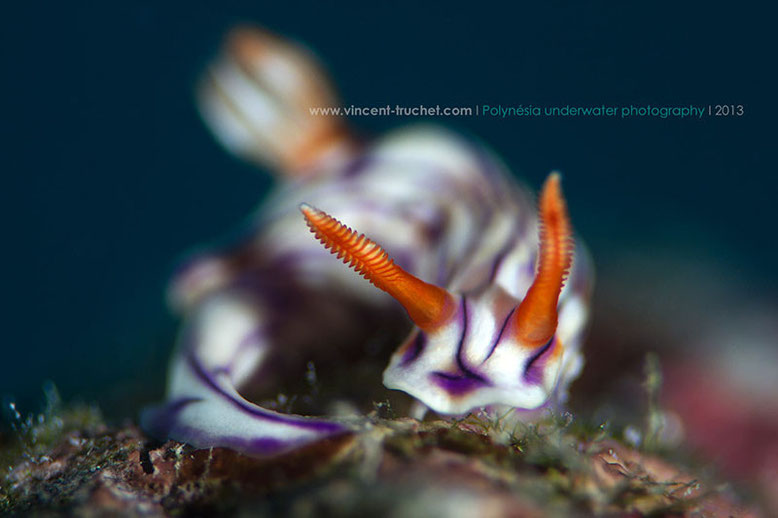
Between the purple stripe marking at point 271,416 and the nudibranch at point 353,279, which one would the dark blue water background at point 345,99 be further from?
the purple stripe marking at point 271,416

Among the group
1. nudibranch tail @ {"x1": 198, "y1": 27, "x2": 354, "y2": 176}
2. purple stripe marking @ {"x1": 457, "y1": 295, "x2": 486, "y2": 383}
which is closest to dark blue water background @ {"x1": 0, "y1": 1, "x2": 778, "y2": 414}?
nudibranch tail @ {"x1": 198, "y1": 27, "x2": 354, "y2": 176}

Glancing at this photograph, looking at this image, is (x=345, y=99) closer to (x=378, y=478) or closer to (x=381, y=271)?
(x=381, y=271)

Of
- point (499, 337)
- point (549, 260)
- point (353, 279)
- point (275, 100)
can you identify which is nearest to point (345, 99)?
point (275, 100)

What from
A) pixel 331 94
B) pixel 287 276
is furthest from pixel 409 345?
pixel 331 94

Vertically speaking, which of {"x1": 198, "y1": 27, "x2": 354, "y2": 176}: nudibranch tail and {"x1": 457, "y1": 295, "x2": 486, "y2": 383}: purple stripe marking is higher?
{"x1": 198, "y1": 27, "x2": 354, "y2": 176}: nudibranch tail

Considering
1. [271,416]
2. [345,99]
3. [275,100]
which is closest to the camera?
[271,416]

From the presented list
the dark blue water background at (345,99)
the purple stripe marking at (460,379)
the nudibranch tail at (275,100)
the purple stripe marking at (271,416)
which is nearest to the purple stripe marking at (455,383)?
the purple stripe marking at (460,379)

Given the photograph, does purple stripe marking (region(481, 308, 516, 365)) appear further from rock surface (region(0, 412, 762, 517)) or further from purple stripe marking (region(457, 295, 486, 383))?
rock surface (region(0, 412, 762, 517))
